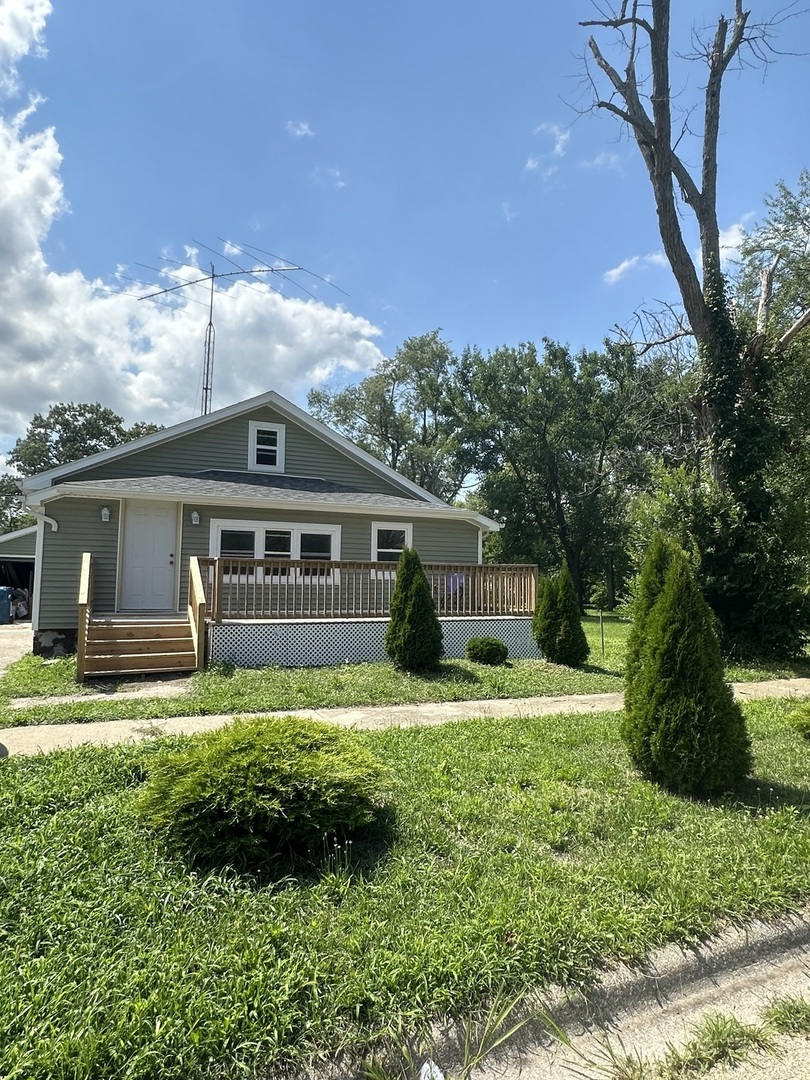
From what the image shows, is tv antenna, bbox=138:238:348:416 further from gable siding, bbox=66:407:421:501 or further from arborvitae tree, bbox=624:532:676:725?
arborvitae tree, bbox=624:532:676:725

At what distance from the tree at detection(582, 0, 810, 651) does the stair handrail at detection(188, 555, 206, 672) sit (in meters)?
9.14

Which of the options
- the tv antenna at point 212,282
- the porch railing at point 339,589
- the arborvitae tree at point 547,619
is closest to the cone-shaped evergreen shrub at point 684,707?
the arborvitae tree at point 547,619

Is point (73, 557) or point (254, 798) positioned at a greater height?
point (73, 557)

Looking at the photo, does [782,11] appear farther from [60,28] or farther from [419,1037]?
[419,1037]

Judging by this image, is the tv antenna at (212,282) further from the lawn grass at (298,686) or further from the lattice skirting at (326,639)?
the lawn grass at (298,686)

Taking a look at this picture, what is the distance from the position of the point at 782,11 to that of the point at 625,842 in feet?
52.3

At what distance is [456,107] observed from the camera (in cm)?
1116

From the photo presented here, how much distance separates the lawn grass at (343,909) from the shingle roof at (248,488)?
7705mm

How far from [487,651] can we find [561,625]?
4.77ft

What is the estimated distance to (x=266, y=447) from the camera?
46.8 ft

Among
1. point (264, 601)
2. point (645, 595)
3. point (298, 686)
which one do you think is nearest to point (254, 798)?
point (645, 595)

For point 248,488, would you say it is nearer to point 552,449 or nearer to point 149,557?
point 149,557

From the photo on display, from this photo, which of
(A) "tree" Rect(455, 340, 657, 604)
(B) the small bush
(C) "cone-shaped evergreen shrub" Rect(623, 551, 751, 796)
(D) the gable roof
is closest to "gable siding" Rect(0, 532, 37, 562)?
(D) the gable roof

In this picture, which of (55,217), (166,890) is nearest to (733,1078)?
(166,890)
